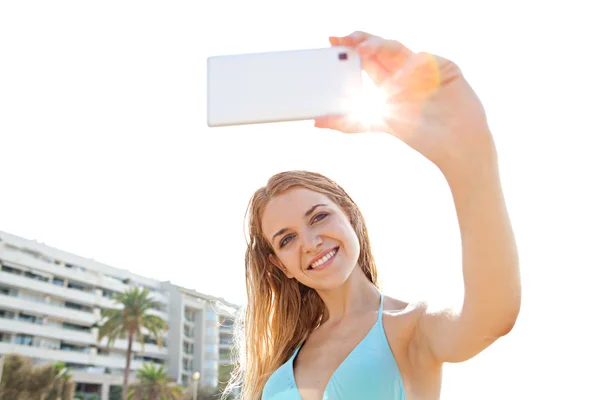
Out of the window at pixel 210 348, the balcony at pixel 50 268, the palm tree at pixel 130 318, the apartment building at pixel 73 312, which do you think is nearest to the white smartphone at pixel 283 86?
the palm tree at pixel 130 318

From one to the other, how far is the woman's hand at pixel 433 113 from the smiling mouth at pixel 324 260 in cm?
86

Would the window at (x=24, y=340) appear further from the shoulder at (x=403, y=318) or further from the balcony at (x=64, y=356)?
the shoulder at (x=403, y=318)

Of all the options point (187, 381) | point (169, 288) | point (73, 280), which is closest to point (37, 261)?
point (73, 280)

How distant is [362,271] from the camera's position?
2508 mm

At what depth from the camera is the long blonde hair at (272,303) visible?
8.43 ft

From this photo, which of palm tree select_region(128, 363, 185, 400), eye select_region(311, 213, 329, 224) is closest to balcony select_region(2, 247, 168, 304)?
palm tree select_region(128, 363, 185, 400)

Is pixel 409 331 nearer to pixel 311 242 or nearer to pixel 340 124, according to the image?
pixel 311 242

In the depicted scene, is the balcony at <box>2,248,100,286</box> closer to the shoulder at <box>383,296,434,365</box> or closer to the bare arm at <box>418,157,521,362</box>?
the shoulder at <box>383,296,434,365</box>

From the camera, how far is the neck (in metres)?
2.38

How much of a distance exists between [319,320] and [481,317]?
1.50 meters

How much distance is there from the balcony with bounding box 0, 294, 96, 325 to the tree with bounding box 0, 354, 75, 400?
1448 cm

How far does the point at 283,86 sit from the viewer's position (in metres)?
1.53

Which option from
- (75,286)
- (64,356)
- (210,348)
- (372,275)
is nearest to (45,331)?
(64,356)

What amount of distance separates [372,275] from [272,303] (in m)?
0.56
